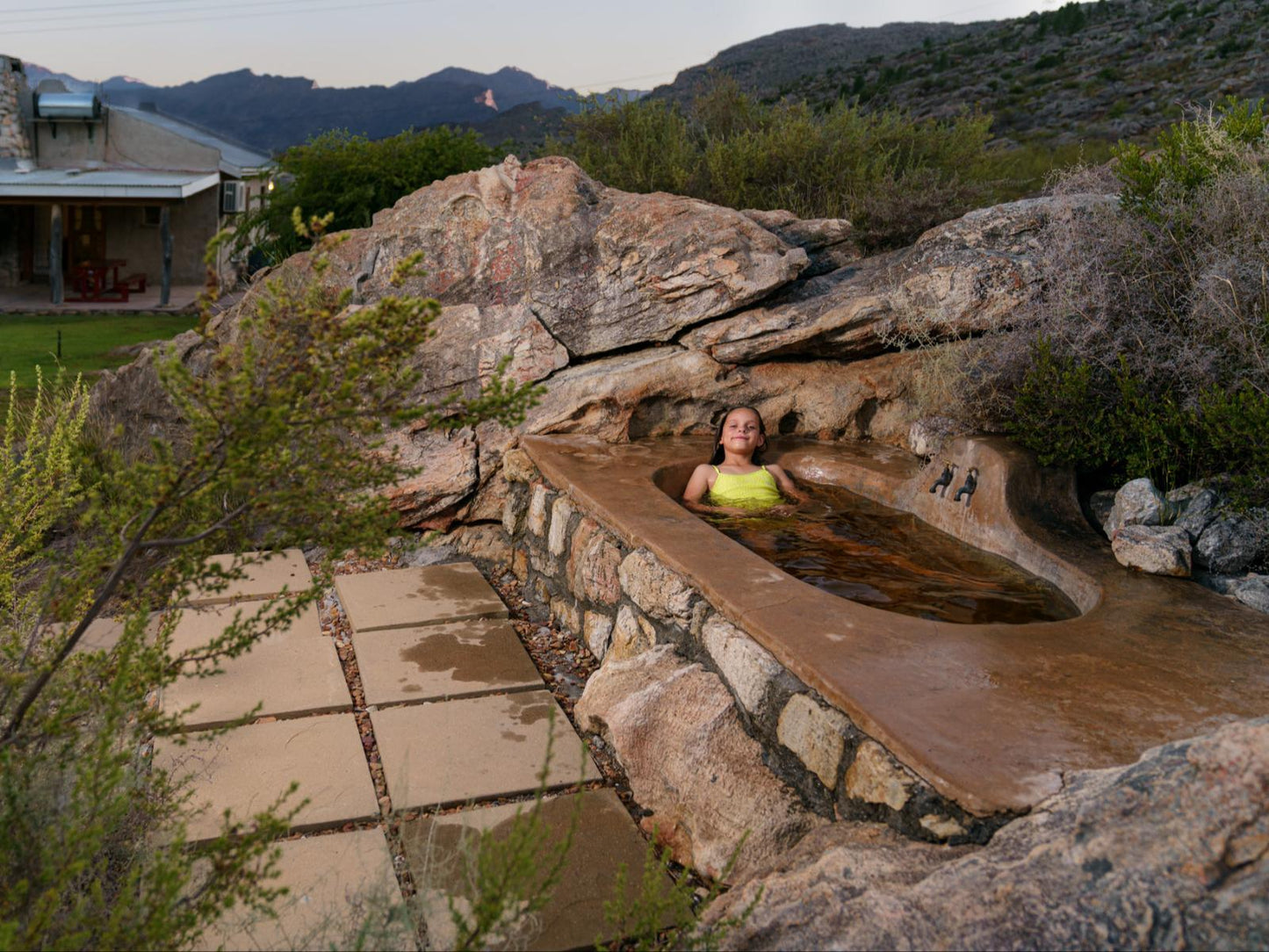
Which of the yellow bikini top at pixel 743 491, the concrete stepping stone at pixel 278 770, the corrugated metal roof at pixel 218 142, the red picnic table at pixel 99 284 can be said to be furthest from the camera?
the corrugated metal roof at pixel 218 142

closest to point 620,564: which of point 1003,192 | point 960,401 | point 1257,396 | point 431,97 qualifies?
point 960,401

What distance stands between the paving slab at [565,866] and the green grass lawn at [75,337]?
732 cm

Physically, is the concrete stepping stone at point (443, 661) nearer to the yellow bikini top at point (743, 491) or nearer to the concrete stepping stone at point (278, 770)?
the concrete stepping stone at point (278, 770)

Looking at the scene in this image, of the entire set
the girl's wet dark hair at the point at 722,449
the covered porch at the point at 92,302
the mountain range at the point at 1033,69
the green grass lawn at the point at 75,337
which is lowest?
the covered porch at the point at 92,302

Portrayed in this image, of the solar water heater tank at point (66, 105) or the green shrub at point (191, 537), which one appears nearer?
the green shrub at point (191, 537)

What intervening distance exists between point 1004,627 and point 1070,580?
3.09 ft

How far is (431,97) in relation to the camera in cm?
6781

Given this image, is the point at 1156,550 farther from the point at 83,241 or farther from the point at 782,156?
the point at 83,241

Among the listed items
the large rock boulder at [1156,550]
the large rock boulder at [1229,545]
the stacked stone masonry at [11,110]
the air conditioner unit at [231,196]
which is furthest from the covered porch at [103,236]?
the large rock boulder at [1229,545]

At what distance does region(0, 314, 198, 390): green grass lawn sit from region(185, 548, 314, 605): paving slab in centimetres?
439

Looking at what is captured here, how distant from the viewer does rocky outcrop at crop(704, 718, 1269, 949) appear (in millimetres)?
1589

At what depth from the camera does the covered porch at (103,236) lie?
1670cm

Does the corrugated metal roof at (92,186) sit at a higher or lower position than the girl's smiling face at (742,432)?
higher

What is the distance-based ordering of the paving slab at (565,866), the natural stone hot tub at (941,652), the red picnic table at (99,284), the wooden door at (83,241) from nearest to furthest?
the natural stone hot tub at (941,652)
the paving slab at (565,866)
the red picnic table at (99,284)
the wooden door at (83,241)
